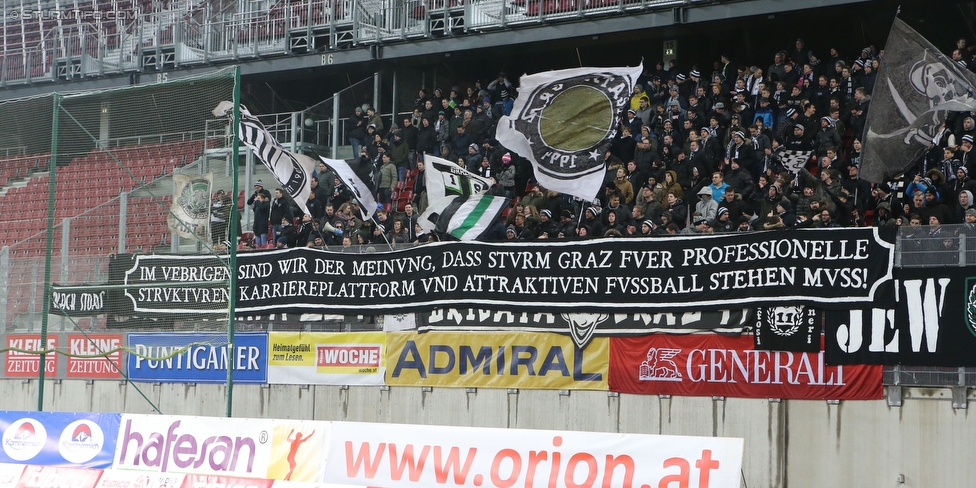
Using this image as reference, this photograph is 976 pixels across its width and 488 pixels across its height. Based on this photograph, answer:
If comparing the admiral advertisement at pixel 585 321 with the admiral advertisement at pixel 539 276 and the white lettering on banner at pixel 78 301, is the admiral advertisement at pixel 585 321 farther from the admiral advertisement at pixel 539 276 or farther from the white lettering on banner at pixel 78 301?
the white lettering on banner at pixel 78 301

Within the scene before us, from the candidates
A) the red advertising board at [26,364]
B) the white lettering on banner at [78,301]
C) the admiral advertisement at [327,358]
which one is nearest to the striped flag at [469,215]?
the admiral advertisement at [327,358]

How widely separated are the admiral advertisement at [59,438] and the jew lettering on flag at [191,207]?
292 centimetres

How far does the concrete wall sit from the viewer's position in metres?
13.3

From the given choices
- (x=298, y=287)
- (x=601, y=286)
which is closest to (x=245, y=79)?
(x=298, y=287)

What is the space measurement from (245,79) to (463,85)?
17.7 ft

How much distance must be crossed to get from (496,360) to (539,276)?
144 centimetres

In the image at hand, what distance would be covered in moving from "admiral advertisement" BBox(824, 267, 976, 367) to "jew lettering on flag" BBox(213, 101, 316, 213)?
816 centimetres

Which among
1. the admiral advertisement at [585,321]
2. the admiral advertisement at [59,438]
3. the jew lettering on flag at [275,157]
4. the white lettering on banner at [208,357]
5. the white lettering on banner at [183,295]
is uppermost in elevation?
the jew lettering on flag at [275,157]

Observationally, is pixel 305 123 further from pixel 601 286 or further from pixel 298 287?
pixel 601 286

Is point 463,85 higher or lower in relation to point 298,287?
higher

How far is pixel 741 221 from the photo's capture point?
15.6 m

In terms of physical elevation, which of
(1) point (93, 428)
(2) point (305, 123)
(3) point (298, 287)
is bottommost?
(1) point (93, 428)

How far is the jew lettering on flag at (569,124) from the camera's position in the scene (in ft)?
55.3

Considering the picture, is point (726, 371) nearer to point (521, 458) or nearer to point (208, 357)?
point (521, 458)
